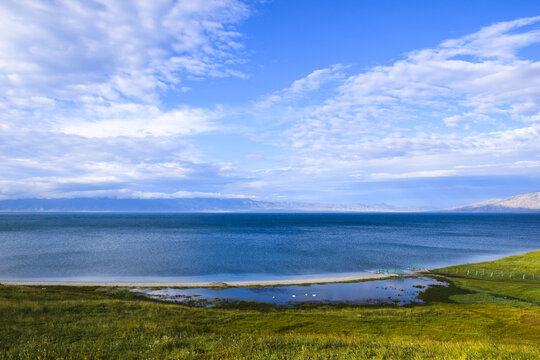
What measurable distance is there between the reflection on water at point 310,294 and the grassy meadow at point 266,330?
3247 millimetres

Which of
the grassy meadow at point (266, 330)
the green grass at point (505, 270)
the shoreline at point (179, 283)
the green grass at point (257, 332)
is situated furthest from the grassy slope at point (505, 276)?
the shoreline at point (179, 283)

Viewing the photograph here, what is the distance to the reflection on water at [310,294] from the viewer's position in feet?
145

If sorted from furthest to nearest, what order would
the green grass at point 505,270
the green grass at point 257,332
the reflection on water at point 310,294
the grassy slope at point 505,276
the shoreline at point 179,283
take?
1. the green grass at point 505,270
2. the shoreline at point 179,283
3. the grassy slope at point 505,276
4. the reflection on water at point 310,294
5. the green grass at point 257,332

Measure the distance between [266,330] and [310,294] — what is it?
23.1 metres

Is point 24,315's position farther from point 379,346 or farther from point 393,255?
point 393,255

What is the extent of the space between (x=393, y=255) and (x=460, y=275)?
91.9 ft

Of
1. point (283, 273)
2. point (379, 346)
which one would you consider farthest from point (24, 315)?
point (283, 273)

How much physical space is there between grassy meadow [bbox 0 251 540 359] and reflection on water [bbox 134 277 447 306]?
325 cm

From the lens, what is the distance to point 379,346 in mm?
17797

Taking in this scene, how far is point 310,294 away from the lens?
157 feet

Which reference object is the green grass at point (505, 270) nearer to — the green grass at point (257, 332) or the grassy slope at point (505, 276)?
the grassy slope at point (505, 276)

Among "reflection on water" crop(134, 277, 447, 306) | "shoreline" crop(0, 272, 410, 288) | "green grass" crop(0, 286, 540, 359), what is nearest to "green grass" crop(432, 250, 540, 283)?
"reflection on water" crop(134, 277, 447, 306)

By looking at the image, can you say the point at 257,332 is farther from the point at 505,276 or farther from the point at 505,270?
the point at 505,270

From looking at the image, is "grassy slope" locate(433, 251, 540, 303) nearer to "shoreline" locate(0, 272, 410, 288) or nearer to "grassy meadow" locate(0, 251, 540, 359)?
"grassy meadow" locate(0, 251, 540, 359)
